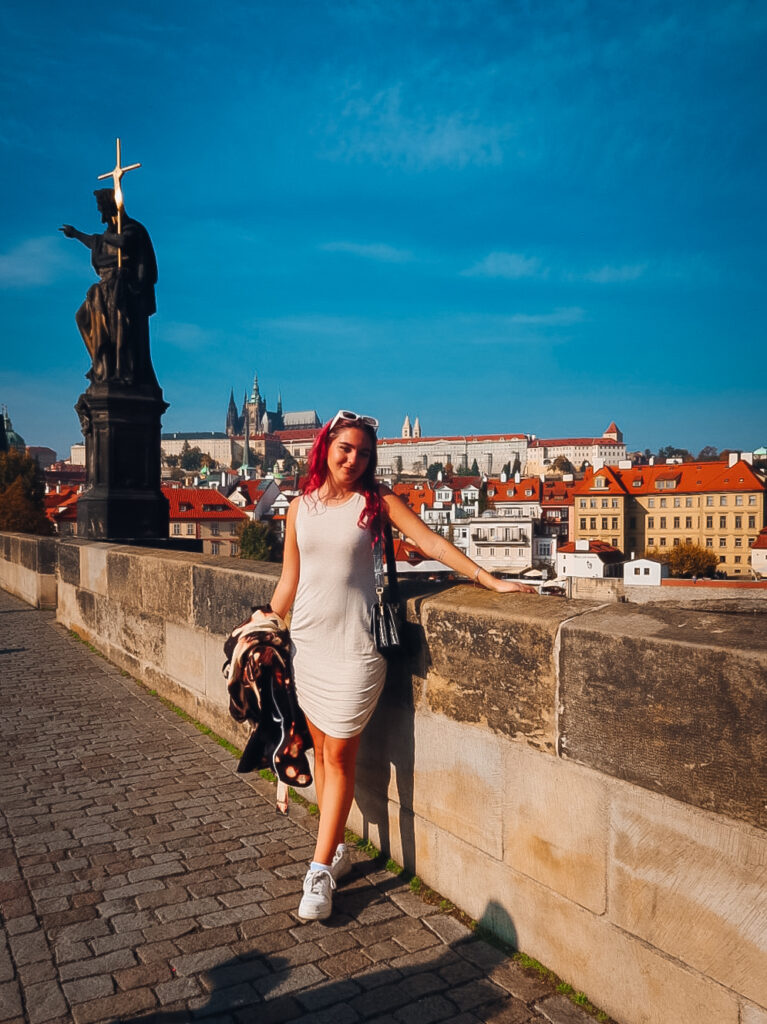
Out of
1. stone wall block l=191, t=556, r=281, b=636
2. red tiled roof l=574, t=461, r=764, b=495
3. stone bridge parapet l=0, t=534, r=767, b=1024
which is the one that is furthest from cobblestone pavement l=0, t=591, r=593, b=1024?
red tiled roof l=574, t=461, r=764, b=495

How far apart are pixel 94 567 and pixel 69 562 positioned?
117 centimetres

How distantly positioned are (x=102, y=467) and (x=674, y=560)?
210 feet

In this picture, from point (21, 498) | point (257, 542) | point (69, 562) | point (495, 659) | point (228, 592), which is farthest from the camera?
point (257, 542)

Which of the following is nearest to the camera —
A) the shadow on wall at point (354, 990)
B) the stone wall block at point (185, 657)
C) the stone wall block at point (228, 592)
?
the shadow on wall at point (354, 990)

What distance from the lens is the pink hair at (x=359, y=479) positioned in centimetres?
287

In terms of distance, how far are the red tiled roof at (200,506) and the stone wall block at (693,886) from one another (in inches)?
2461

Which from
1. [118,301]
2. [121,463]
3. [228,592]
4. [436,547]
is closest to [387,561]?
[436,547]

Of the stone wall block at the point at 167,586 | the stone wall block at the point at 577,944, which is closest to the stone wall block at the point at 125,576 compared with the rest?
the stone wall block at the point at 167,586

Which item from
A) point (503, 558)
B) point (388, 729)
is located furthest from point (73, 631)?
point (503, 558)

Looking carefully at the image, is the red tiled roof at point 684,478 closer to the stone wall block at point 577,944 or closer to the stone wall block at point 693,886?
the stone wall block at point 577,944

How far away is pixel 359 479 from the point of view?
2.92 metres

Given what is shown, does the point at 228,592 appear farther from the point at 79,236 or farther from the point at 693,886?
the point at 79,236

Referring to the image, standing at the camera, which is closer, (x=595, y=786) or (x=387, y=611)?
(x=595, y=786)

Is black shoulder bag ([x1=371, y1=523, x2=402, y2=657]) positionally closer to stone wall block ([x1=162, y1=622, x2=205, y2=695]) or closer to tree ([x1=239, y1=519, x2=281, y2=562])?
stone wall block ([x1=162, y1=622, x2=205, y2=695])
